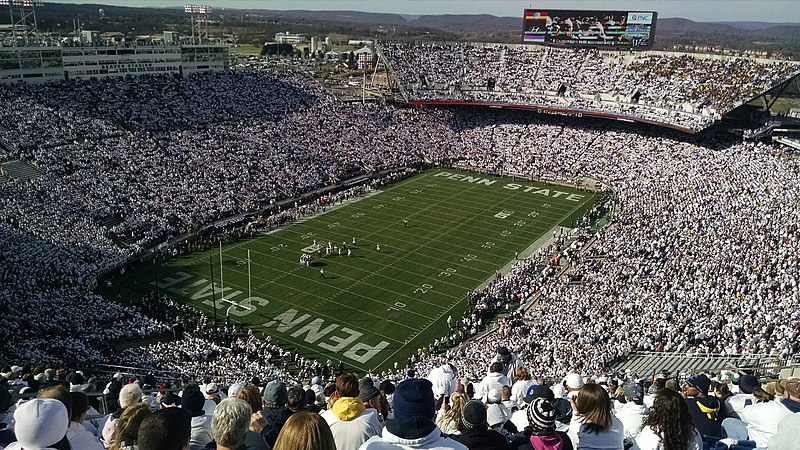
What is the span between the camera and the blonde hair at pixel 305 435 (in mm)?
3312

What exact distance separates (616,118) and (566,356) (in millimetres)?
38297

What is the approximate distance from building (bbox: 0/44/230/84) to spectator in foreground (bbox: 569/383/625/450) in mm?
50157

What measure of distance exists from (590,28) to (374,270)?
43597mm

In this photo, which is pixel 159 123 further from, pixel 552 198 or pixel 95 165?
pixel 552 198

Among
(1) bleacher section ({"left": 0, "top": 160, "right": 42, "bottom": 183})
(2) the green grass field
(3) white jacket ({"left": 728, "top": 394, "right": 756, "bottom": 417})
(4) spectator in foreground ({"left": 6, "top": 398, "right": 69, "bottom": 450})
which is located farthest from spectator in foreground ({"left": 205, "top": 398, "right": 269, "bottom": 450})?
(1) bleacher section ({"left": 0, "top": 160, "right": 42, "bottom": 183})

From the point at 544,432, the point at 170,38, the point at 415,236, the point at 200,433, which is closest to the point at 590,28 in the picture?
the point at 415,236

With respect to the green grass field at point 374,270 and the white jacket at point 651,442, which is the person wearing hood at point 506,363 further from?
the green grass field at point 374,270

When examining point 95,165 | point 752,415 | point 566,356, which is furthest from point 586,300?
point 95,165

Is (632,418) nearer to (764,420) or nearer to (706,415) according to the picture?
(706,415)

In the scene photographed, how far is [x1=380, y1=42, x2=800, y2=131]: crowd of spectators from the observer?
50.2 metres

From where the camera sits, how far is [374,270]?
3059 cm

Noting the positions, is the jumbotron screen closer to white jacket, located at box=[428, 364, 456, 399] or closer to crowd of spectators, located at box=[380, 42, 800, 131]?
crowd of spectators, located at box=[380, 42, 800, 131]

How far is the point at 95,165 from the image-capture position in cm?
3769

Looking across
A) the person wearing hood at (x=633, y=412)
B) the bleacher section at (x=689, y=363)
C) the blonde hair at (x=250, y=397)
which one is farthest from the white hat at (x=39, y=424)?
the bleacher section at (x=689, y=363)
